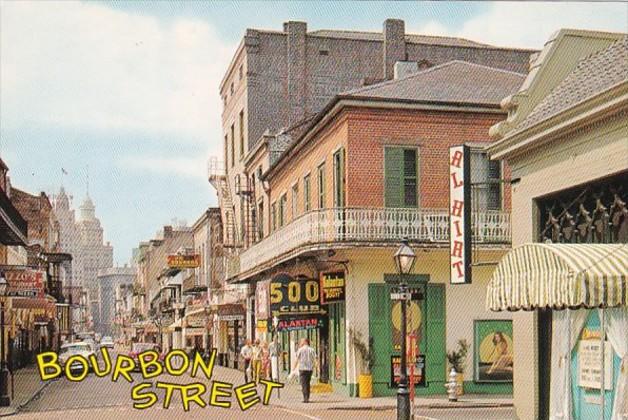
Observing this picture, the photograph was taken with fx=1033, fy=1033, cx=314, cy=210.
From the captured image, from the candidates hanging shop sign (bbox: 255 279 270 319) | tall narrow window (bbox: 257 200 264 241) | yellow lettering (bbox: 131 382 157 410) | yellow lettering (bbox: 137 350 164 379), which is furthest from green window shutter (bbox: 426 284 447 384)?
yellow lettering (bbox: 137 350 164 379)

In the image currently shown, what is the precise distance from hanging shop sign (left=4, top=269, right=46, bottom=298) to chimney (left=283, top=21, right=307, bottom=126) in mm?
18692

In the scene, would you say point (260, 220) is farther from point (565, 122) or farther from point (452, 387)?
point (565, 122)

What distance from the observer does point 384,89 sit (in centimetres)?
2612

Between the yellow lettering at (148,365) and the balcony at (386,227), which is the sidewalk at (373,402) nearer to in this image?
the balcony at (386,227)

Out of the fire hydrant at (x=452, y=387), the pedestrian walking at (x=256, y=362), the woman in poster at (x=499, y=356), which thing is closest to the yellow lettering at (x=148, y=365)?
the fire hydrant at (x=452, y=387)

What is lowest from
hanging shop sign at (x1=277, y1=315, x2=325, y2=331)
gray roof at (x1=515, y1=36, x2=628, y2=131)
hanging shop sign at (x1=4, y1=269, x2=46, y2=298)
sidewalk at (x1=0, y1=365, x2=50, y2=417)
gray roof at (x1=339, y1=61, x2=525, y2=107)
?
sidewalk at (x1=0, y1=365, x2=50, y2=417)

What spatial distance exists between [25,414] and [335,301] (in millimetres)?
7935

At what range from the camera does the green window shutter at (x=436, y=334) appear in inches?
996

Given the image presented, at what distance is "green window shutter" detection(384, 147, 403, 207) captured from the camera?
25.5 m

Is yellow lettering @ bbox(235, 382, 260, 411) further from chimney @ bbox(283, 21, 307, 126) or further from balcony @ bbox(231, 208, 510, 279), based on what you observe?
chimney @ bbox(283, 21, 307, 126)

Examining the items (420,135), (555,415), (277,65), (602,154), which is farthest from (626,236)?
(277,65)

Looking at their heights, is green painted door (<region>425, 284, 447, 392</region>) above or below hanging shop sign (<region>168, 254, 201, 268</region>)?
below

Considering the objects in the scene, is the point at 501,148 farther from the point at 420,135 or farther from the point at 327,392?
the point at 327,392

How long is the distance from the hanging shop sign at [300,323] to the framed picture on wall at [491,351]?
4.36 metres
